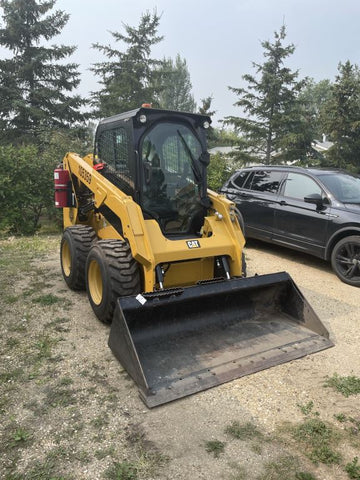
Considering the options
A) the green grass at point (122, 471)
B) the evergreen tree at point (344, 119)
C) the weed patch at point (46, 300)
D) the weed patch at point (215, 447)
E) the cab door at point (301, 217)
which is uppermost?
the evergreen tree at point (344, 119)

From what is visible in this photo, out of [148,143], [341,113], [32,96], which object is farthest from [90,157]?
[341,113]

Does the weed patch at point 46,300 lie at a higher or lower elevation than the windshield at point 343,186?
lower

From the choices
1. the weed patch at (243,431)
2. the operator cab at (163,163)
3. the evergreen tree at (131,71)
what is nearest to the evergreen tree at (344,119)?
the evergreen tree at (131,71)

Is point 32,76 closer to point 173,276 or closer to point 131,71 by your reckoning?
point 131,71

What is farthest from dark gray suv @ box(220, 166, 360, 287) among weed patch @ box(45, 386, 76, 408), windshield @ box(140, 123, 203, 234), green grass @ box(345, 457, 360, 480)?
weed patch @ box(45, 386, 76, 408)

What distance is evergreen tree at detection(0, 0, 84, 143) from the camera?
1875cm

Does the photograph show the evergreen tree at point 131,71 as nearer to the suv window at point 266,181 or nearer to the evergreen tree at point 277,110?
the evergreen tree at point 277,110

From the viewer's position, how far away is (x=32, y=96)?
19.1 metres

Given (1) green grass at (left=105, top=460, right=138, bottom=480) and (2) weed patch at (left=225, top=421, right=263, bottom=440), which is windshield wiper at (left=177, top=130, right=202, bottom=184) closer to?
(2) weed patch at (left=225, top=421, right=263, bottom=440)

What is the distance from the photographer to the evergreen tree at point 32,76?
18750 millimetres

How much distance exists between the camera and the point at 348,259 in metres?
6.21

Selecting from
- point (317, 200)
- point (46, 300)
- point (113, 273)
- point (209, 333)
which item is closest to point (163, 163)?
point (113, 273)

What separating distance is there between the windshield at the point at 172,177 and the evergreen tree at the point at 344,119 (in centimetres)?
1723

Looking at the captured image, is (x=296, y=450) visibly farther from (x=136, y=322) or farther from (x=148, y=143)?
(x=148, y=143)
